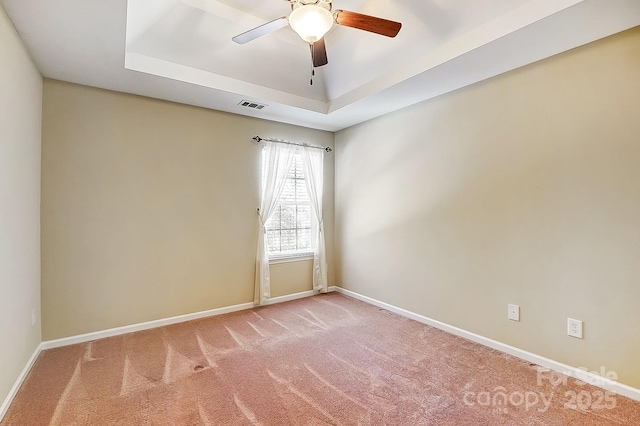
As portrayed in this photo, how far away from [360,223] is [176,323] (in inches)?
98.8

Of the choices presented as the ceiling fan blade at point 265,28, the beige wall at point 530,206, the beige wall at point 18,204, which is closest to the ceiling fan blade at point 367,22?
the ceiling fan blade at point 265,28

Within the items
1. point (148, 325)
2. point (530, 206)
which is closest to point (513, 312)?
point (530, 206)

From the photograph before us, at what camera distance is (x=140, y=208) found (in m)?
3.16

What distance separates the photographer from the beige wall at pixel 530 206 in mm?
2059

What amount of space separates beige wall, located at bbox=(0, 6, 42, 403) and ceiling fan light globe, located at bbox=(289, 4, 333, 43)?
177 centimetres

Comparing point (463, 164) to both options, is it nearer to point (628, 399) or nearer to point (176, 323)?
point (628, 399)

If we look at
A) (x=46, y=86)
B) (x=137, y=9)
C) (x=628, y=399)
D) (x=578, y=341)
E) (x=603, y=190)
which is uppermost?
(x=137, y=9)

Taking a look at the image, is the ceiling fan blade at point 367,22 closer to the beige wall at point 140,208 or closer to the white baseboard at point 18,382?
the beige wall at point 140,208

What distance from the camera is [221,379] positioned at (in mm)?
2232

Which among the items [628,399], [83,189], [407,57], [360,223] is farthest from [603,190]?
[83,189]

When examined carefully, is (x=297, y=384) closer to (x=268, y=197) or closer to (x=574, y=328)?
(x=574, y=328)

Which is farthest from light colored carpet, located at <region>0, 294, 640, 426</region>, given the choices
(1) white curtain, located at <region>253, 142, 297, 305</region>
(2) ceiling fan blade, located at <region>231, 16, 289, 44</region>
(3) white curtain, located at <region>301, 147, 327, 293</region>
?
(2) ceiling fan blade, located at <region>231, 16, 289, 44</region>

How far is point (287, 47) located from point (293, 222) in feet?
7.20

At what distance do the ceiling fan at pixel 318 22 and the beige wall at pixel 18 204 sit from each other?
154 cm
